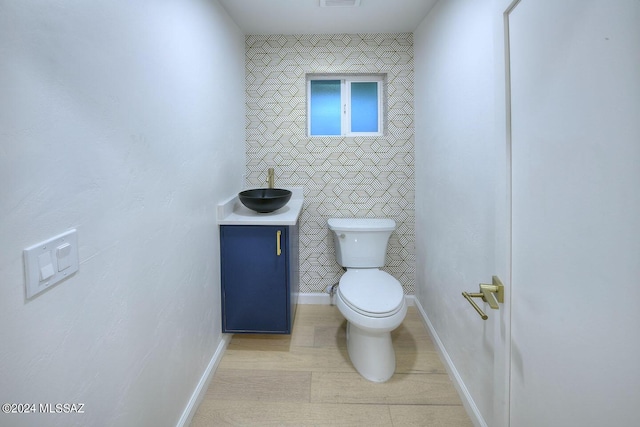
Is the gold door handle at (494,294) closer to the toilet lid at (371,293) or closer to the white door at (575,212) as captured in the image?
the white door at (575,212)

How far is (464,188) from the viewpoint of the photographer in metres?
1.73

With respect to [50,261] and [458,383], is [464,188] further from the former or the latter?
[50,261]

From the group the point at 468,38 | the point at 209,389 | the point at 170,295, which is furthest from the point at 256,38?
the point at 209,389

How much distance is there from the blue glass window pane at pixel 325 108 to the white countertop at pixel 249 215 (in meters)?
0.74

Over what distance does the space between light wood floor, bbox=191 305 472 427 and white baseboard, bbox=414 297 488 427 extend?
0.04 metres

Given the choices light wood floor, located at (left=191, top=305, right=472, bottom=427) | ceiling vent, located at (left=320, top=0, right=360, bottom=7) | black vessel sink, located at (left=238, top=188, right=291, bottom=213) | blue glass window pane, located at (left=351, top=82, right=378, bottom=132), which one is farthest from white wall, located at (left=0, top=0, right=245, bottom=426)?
blue glass window pane, located at (left=351, top=82, right=378, bottom=132)

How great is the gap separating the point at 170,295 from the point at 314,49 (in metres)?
2.20

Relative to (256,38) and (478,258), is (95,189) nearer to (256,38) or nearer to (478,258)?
(478,258)

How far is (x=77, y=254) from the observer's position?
857 mm

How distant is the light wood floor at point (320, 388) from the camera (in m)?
1.67

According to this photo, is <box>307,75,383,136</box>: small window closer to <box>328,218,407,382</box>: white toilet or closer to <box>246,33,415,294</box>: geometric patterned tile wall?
<box>246,33,415,294</box>: geometric patterned tile wall

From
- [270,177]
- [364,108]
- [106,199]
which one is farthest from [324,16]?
[106,199]

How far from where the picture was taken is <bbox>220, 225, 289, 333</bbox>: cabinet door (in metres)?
2.08

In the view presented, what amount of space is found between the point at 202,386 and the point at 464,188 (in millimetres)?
1774
